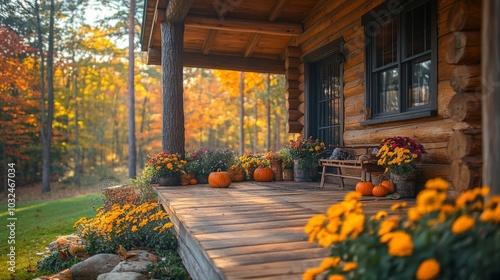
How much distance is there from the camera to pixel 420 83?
184 inches

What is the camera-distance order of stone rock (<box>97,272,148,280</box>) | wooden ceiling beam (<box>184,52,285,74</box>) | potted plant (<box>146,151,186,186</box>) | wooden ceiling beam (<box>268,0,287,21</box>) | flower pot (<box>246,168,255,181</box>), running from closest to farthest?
1. stone rock (<box>97,272,148,280</box>)
2. potted plant (<box>146,151,186,186</box>)
3. wooden ceiling beam (<box>268,0,287,21</box>)
4. flower pot (<box>246,168,255,181</box>)
5. wooden ceiling beam (<box>184,52,285,74</box>)

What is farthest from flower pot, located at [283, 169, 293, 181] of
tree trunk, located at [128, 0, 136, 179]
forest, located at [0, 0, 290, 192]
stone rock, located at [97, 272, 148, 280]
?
forest, located at [0, 0, 290, 192]

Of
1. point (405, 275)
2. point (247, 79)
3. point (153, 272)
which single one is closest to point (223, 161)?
point (153, 272)

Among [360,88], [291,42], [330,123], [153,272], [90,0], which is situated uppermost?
[90,0]

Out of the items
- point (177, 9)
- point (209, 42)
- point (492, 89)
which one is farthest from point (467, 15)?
point (209, 42)

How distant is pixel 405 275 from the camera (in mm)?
1318

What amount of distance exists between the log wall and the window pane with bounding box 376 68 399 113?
27 centimetres

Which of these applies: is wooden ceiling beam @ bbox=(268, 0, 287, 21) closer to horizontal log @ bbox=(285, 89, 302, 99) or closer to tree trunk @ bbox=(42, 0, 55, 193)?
horizontal log @ bbox=(285, 89, 302, 99)

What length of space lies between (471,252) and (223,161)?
616cm

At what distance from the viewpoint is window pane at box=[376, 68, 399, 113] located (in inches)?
203

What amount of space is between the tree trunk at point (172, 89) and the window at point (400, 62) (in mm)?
3379

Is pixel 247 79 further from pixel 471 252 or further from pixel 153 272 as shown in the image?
pixel 471 252

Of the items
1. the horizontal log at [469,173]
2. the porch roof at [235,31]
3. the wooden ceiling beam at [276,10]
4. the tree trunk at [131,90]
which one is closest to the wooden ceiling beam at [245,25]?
the porch roof at [235,31]

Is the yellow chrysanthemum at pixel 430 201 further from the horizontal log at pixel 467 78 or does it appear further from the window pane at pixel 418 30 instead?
the window pane at pixel 418 30
